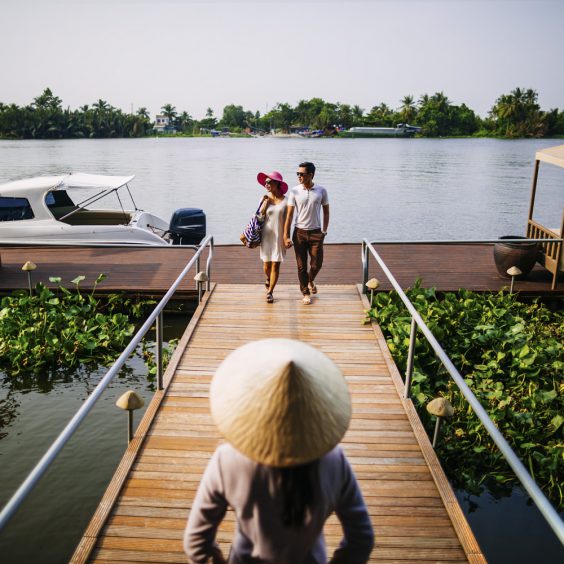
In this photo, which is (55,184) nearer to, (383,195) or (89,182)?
(89,182)

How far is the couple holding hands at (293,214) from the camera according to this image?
588 centimetres

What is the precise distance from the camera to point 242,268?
953 centimetres

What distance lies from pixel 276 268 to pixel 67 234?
5.58 meters

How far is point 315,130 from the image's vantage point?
13162cm

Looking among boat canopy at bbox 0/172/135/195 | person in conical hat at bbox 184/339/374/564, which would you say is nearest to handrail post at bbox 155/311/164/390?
person in conical hat at bbox 184/339/374/564

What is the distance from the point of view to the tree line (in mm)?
100938

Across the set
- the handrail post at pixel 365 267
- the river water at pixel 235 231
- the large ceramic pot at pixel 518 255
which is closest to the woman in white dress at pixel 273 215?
the handrail post at pixel 365 267

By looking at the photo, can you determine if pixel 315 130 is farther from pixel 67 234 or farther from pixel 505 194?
pixel 67 234

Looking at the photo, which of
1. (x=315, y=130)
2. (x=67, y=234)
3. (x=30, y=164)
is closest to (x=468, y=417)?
(x=67, y=234)

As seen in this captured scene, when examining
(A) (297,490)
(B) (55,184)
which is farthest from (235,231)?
(A) (297,490)

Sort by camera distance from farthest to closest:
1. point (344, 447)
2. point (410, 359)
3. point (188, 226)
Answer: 1. point (188, 226)
2. point (410, 359)
3. point (344, 447)

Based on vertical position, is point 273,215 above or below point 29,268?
above

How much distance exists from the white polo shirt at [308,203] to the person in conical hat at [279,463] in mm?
4633

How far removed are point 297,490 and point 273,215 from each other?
15.6 feet
